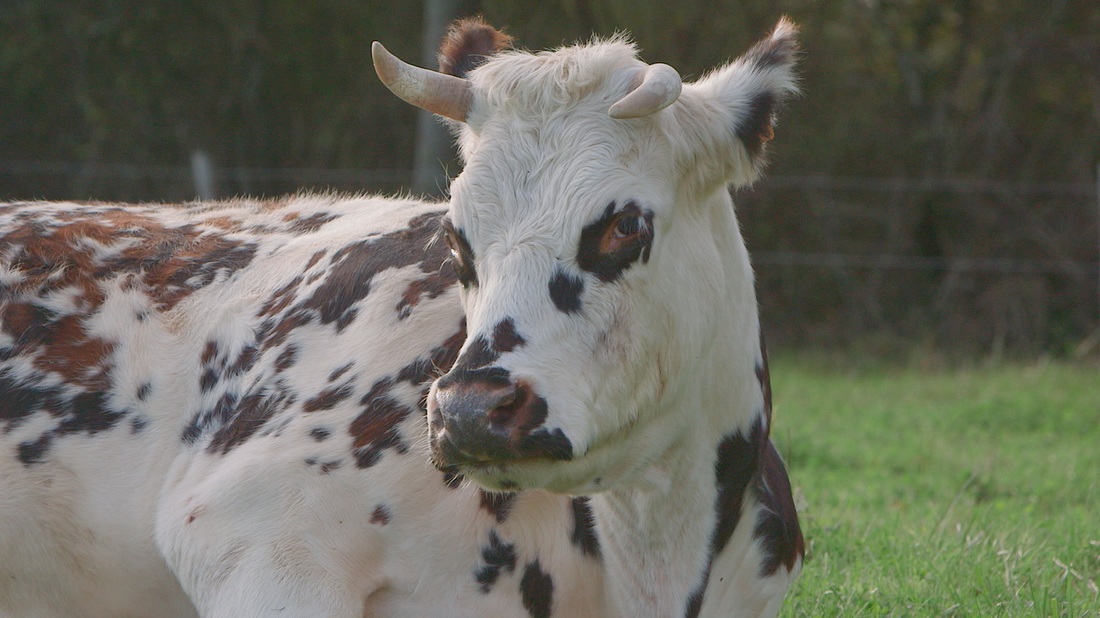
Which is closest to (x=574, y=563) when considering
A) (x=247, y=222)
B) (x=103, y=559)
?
(x=103, y=559)

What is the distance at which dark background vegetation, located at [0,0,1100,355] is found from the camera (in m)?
11.0

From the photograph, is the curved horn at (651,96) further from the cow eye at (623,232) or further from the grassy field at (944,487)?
the grassy field at (944,487)

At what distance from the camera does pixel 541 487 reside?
252 centimetres

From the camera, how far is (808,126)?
11648 millimetres

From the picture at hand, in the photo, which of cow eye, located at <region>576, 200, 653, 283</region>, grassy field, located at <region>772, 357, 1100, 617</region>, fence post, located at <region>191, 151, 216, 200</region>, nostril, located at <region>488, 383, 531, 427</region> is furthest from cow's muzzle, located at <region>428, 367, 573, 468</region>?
fence post, located at <region>191, 151, 216, 200</region>

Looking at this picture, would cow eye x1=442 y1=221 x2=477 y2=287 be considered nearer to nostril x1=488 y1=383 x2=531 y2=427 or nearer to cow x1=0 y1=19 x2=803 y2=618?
cow x1=0 y1=19 x2=803 y2=618

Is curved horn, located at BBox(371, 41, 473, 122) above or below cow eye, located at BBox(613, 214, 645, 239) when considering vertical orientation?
above

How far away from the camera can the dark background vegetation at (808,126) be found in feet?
36.1

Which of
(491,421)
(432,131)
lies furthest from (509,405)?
(432,131)

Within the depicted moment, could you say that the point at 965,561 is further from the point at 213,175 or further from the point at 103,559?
the point at 213,175

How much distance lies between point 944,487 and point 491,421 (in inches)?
160

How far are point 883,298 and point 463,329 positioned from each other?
8840 mm

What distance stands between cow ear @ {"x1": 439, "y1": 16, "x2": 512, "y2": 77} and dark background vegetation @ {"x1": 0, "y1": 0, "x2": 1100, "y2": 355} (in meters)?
7.82

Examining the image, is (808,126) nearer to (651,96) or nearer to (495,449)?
(651,96)
